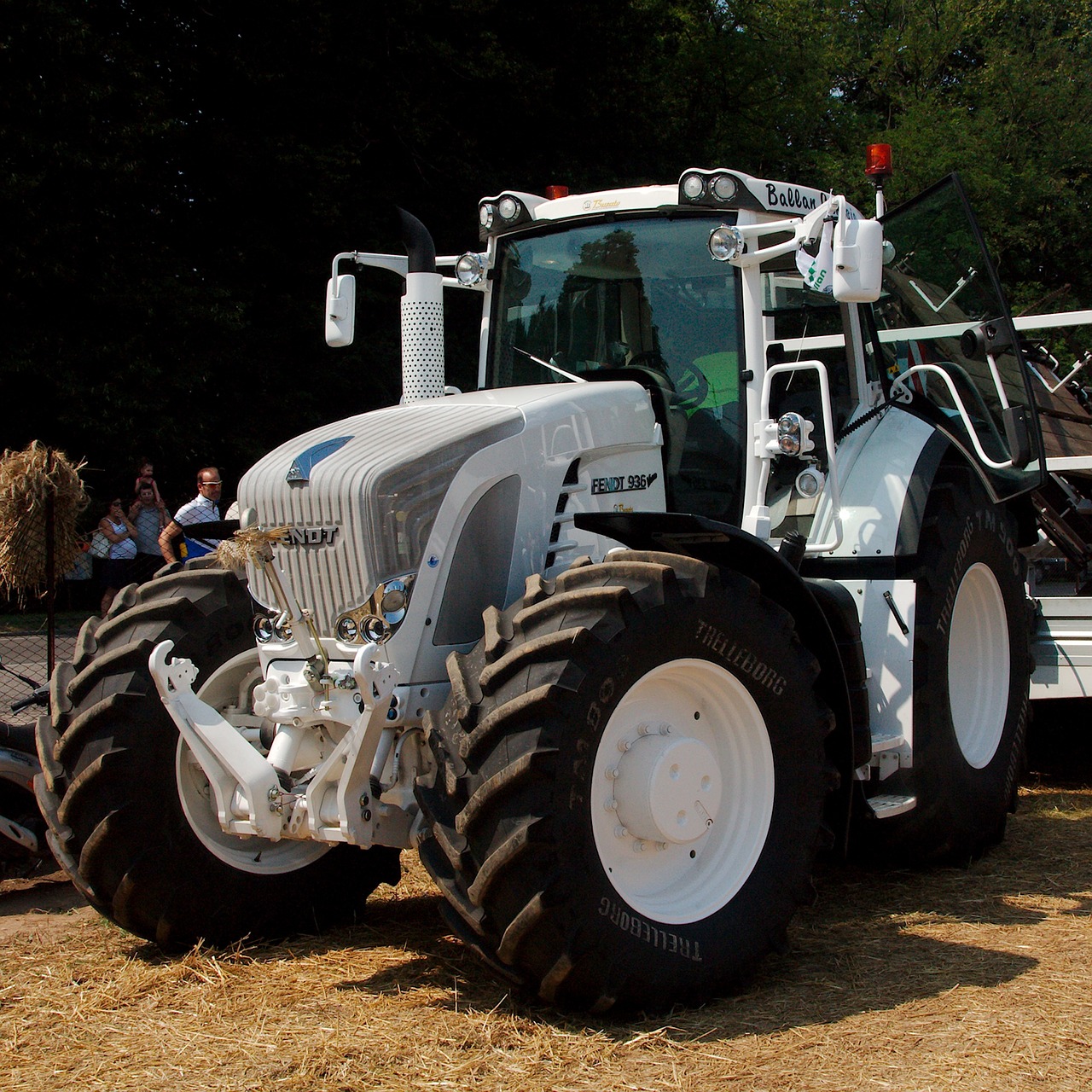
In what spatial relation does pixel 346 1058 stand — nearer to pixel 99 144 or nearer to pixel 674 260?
pixel 674 260

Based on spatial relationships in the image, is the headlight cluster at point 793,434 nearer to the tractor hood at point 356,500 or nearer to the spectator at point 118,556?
the tractor hood at point 356,500

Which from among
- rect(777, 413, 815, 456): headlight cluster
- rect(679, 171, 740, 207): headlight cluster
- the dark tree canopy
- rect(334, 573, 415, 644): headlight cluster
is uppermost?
the dark tree canopy

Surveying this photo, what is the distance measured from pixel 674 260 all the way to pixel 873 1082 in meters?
3.17

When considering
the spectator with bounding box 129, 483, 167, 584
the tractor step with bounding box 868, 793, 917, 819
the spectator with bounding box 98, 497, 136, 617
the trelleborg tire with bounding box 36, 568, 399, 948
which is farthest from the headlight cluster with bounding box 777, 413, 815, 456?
the spectator with bounding box 98, 497, 136, 617

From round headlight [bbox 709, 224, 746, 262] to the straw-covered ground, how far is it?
2.52m

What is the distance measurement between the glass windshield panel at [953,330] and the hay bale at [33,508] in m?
4.86

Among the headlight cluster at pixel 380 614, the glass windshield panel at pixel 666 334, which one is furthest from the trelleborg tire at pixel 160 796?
the glass windshield panel at pixel 666 334

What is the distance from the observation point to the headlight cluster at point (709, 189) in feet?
16.9

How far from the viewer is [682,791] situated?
4039 millimetres

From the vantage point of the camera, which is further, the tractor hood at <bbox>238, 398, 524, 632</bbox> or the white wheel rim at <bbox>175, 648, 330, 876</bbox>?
the white wheel rim at <bbox>175, 648, 330, 876</bbox>

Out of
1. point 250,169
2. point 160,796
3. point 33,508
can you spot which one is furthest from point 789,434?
point 250,169

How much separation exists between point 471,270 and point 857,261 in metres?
1.89

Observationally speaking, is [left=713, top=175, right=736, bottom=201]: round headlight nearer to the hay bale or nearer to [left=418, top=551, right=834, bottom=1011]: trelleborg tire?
[left=418, top=551, right=834, bottom=1011]: trelleborg tire

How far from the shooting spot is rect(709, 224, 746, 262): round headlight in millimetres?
4918
